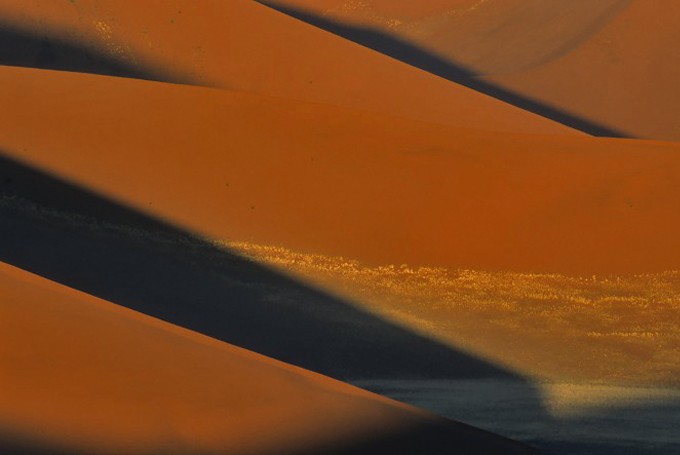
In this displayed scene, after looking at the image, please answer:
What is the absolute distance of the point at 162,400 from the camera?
4715 mm

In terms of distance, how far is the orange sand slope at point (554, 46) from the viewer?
17312mm

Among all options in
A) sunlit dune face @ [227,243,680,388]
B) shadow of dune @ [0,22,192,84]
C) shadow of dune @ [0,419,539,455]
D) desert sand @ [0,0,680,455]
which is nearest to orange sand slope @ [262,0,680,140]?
desert sand @ [0,0,680,455]

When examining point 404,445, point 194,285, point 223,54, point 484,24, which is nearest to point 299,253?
point 194,285

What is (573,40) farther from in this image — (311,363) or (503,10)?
(311,363)

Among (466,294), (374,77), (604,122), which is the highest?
(604,122)

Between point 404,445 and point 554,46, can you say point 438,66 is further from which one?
point 404,445

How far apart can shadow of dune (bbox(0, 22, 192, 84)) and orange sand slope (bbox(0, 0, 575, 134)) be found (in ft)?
0.04

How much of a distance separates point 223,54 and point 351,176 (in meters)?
4.03

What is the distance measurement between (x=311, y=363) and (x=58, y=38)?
7586mm

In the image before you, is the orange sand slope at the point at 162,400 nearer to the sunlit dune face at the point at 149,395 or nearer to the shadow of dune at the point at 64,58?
the sunlit dune face at the point at 149,395

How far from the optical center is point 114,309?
18.7 feet

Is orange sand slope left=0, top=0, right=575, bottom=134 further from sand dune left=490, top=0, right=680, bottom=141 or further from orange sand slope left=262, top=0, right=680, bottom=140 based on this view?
orange sand slope left=262, top=0, right=680, bottom=140

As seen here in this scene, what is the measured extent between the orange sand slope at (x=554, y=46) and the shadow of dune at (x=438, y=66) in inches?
1.4

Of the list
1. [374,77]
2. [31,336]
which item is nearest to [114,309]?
[31,336]
